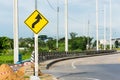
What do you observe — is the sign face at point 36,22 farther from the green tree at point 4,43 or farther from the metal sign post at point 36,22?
the green tree at point 4,43

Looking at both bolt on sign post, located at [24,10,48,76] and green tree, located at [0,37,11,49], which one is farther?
green tree, located at [0,37,11,49]

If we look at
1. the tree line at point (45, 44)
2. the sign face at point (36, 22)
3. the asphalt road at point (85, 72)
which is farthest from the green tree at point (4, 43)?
the sign face at point (36, 22)

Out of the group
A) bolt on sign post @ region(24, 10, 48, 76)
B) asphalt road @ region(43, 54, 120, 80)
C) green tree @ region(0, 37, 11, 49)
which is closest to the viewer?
bolt on sign post @ region(24, 10, 48, 76)

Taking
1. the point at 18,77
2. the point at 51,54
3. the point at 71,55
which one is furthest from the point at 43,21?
the point at 71,55

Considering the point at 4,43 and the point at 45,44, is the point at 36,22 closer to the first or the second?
the point at 4,43

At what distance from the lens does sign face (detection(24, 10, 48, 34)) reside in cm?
1883

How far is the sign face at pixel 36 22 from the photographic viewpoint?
18828mm

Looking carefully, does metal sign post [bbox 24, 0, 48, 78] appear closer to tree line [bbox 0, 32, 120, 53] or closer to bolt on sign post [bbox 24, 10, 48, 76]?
bolt on sign post [bbox 24, 10, 48, 76]

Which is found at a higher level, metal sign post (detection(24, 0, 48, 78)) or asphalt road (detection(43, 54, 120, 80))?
metal sign post (detection(24, 0, 48, 78))

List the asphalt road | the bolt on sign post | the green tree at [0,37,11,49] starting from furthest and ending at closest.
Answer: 1. the green tree at [0,37,11,49]
2. the asphalt road
3. the bolt on sign post

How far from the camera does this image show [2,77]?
1547 centimetres

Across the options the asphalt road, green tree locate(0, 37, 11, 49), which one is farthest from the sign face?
green tree locate(0, 37, 11, 49)

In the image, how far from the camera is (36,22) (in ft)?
62.7

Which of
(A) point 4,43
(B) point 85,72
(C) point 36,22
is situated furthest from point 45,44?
(C) point 36,22
